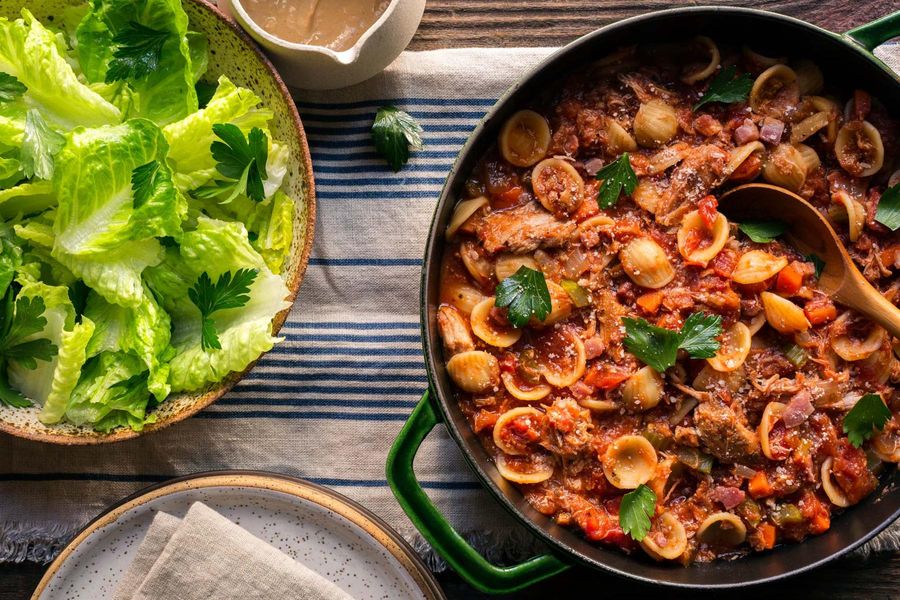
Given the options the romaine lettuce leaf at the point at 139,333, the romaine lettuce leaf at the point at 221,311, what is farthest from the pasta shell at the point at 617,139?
the romaine lettuce leaf at the point at 139,333

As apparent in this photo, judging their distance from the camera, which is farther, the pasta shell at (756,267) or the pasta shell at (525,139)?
the pasta shell at (525,139)

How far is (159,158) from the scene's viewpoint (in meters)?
3.11

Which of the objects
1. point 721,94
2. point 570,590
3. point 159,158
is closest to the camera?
point 159,158

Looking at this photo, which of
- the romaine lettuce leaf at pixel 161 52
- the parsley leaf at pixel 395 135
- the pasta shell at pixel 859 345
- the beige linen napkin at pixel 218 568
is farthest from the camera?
the parsley leaf at pixel 395 135

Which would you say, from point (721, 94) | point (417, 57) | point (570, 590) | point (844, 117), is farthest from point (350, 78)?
point (570, 590)

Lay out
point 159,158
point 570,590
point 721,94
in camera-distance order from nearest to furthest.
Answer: point 159,158, point 721,94, point 570,590

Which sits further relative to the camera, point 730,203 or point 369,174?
point 369,174

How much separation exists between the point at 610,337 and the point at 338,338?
1215mm

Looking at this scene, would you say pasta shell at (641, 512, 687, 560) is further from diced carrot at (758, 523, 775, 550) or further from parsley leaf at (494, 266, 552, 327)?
parsley leaf at (494, 266, 552, 327)

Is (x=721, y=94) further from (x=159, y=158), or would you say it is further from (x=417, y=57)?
(x=159, y=158)

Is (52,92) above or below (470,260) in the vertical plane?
above

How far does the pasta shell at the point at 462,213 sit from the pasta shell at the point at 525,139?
212 mm

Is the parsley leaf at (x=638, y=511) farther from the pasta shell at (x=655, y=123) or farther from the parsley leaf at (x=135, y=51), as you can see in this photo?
the parsley leaf at (x=135, y=51)

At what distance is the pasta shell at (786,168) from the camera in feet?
10.7
